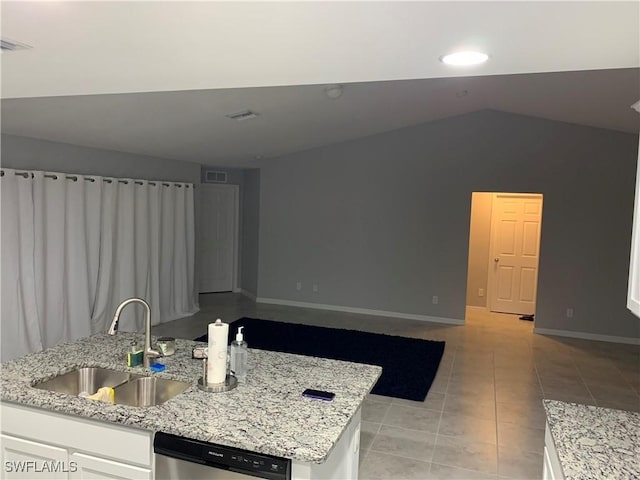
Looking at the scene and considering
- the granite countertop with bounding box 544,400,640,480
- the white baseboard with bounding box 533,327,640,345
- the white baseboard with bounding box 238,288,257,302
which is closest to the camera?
the granite countertop with bounding box 544,400,640,480

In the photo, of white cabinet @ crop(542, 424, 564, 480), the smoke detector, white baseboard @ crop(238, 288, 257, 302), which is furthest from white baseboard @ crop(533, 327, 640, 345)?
white cabinet @ crop(542, 424, 564, 480)

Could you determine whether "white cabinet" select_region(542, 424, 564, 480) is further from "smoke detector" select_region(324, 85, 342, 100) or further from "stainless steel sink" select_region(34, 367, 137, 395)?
"smoke detector" select_region(324, 85, 342, 100)

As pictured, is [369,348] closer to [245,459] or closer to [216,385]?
[216,385]

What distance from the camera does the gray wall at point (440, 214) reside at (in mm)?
6195

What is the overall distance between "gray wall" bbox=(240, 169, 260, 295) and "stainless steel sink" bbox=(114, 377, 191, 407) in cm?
591

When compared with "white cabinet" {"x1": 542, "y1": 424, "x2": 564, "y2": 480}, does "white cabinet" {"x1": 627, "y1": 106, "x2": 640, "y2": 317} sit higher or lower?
higher

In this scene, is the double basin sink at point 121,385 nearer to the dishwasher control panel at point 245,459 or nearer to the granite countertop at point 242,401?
the granite countertop at point 242,401

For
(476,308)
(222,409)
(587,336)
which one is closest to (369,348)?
(587,336)

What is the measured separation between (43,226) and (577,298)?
6552 millimetres

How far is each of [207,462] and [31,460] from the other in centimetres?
88

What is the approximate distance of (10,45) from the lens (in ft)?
5.40

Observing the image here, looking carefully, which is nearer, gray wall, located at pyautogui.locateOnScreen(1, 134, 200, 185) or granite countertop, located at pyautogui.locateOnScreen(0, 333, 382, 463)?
granite countertop, located at pyautogui.locateOnScreen(0, 333, 382, 463)

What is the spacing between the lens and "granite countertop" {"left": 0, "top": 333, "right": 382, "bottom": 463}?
5.60 ft

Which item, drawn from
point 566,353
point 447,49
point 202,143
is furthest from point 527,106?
point 447,49
